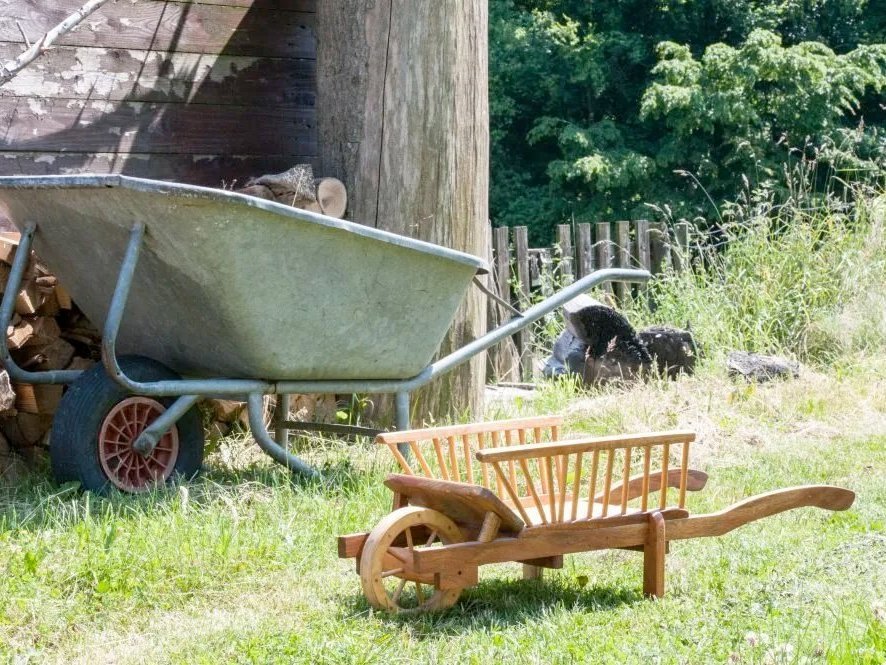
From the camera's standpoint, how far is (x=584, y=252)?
29.4 feet

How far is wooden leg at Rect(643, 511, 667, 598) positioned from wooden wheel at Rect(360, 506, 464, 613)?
0.42 metres

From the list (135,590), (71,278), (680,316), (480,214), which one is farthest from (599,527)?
(680,316)

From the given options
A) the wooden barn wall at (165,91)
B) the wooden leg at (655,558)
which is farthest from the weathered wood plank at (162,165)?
the wooden leg at (655,558)

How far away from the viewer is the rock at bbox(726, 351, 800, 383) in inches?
231

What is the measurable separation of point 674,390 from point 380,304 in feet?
7.43

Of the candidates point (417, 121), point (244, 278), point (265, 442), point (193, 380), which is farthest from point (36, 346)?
point (417, 121)

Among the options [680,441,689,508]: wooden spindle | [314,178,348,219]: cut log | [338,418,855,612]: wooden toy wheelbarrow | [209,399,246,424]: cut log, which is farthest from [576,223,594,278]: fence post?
[680,441,689,508]: wooden spindle

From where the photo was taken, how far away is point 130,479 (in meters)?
3.54

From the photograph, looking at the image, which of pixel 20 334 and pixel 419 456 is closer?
pixel 419 456

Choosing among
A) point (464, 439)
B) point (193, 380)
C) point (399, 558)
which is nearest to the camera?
point (399, 558)

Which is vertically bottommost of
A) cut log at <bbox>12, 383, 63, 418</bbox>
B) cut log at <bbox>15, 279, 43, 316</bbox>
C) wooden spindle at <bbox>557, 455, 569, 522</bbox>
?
wooden spindle at <bbox>557, 455, 569, 522</bbox>

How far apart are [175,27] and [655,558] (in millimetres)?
3094

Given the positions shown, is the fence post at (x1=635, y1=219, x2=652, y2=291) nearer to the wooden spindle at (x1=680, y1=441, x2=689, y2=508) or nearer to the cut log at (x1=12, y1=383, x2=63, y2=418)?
the cut log at (x1=12, y1=383, x2=63, y2=418)

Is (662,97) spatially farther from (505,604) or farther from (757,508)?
(505,604)
